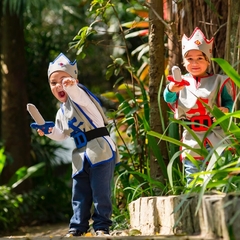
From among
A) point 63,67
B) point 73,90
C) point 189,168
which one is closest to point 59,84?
point 63,67

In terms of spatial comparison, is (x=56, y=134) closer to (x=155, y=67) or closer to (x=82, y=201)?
(x=82, y=201)

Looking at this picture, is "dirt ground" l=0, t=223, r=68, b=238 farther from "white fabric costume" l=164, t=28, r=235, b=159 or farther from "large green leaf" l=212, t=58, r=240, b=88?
"large green leaf" l=212, t=58, r=240, b=88

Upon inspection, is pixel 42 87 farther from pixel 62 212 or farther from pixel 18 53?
pixel 62 212

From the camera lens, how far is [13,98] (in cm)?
1015

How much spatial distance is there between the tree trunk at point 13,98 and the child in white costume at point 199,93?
19.9 ft

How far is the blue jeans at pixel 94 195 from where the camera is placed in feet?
13.6

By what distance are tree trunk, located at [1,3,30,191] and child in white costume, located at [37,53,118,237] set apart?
19.5 feet

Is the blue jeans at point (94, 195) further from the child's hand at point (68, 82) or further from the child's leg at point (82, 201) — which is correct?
the child's hand at point (68, 82)

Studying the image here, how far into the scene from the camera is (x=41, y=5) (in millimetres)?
9570

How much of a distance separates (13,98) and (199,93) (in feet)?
20.4

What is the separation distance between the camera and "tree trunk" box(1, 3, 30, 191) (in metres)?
10.1

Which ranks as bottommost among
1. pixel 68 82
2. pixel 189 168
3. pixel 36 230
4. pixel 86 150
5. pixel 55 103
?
pixel 36 230

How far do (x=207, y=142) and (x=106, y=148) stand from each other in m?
0.66

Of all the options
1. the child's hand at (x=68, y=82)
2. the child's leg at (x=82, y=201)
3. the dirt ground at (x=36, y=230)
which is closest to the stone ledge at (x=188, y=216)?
the child's leg at (x=82, y=201)
